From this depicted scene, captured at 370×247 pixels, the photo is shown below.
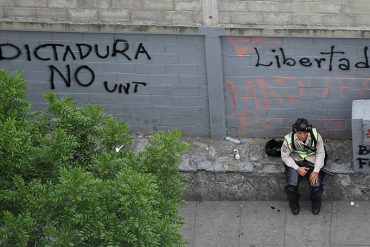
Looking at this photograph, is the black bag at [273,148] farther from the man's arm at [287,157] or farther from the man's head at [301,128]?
the man's head at [301,128]

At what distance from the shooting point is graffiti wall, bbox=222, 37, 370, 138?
11133mm

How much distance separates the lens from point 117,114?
39.2 feet

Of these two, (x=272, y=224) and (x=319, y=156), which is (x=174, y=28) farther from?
(x=272, y=224)

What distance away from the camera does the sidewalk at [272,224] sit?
1126cm

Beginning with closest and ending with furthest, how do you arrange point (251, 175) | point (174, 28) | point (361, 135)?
point (361, 135) < point (174, 28) < point (251, 175)

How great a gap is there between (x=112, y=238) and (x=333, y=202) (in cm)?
507

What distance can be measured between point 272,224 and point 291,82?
→ 1767 millimetres

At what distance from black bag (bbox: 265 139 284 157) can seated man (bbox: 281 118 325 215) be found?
418 millimetres

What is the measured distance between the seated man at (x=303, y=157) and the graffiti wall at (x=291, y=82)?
0.60 m

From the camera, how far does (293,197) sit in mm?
11375

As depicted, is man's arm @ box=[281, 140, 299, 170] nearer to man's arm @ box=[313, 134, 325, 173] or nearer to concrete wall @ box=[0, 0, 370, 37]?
man's arm @ box=[313, 134, 325, 173]

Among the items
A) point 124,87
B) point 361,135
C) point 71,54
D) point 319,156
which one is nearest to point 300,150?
point 319,156

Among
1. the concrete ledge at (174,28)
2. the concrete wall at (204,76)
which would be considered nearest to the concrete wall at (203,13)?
Result: the concrete ledge at (174,28)

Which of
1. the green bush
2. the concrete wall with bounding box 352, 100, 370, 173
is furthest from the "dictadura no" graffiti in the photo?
the green bush
